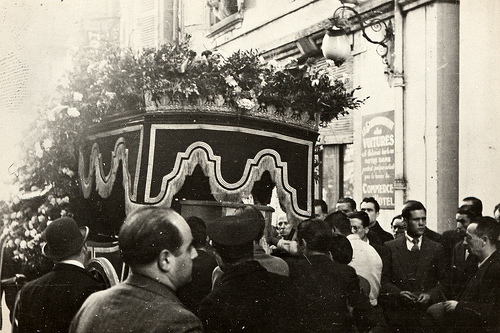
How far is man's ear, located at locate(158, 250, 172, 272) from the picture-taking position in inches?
78.9

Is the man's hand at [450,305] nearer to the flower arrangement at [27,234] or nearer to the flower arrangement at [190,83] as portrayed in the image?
the flower arrangement at [190,83]

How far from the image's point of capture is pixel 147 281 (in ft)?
6.53

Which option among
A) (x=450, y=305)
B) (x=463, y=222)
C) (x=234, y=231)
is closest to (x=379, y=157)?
(x=463, y=222)

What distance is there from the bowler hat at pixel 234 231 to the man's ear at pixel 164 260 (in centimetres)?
83

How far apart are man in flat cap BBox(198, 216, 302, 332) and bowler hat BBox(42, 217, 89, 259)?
2.49ft

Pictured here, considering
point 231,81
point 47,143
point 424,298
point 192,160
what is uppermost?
point 231,81

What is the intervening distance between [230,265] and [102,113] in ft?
8.38

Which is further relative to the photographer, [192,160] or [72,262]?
[192,160]

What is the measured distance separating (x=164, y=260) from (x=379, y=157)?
6.06m

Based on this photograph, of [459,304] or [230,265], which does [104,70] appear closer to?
[230,265]

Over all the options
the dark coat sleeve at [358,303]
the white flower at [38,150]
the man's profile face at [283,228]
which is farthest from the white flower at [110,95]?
the dark coat sleeve at [358,303]

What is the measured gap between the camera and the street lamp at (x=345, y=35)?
22.4 ft

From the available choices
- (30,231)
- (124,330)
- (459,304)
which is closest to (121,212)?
(30,231)

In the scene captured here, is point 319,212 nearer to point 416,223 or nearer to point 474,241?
point 416,223
